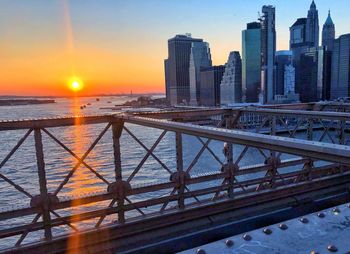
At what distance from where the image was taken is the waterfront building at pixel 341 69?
139 meters

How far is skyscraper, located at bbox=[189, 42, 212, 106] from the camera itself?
170625mm

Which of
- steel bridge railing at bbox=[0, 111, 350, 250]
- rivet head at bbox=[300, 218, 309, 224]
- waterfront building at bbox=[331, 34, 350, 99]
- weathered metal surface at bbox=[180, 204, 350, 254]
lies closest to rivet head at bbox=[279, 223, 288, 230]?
weathered metal surface at bbox=[180, 204, 350, 254]

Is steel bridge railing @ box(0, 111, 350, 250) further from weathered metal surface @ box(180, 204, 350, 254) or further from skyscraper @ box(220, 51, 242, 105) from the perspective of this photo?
skyscraper @ box(220, 51, 242, 105)

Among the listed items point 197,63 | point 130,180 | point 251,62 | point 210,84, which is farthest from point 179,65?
point 130,180

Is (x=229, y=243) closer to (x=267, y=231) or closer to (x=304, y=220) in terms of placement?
(x=267, y=231)

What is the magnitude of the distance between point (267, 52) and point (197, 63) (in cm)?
3663

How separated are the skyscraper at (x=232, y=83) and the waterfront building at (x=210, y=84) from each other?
167 inches

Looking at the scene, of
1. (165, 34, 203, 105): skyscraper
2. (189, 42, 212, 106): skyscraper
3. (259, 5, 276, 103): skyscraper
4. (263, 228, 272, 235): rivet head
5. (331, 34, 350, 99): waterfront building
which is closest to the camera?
(263, 228, 272, 235): rivet head

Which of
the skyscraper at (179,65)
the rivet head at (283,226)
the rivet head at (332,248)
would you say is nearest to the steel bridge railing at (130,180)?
the rivet head at (283,226)

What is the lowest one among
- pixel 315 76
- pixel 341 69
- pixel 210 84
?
pixel 210 84

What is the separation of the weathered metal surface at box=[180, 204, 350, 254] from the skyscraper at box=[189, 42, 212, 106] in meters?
165

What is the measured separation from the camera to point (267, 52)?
162125 millimetres

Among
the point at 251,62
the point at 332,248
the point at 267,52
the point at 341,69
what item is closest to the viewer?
the point at 332,248

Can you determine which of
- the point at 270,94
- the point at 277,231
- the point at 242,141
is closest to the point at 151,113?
the point at 242,141
